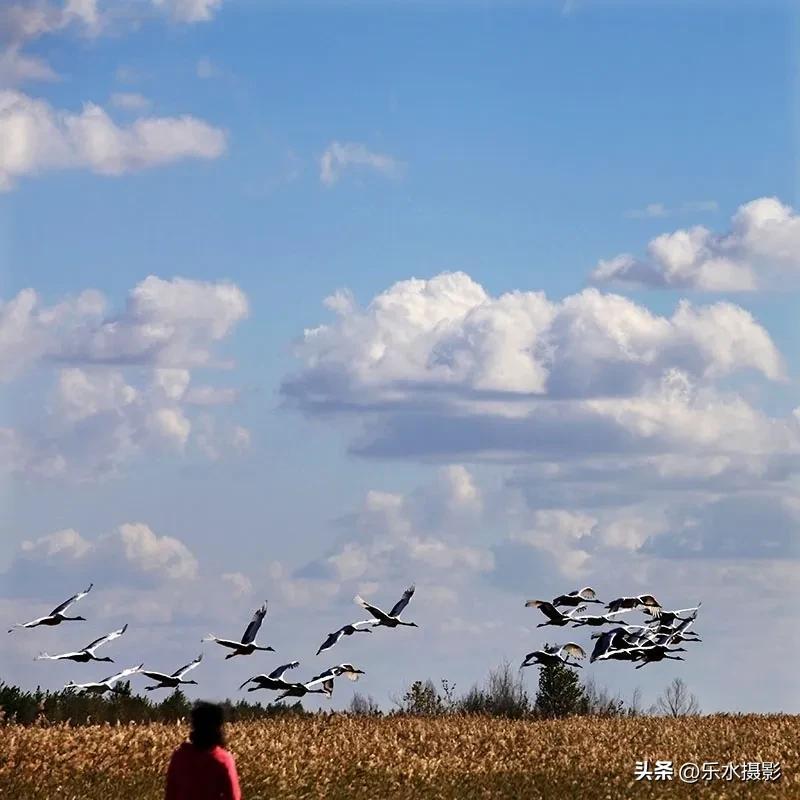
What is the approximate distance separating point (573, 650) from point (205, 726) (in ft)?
55.7

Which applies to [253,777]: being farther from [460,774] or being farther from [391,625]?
[391,625]

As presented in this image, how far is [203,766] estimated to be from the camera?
1444 cm

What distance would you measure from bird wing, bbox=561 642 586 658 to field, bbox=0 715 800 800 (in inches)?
61.7

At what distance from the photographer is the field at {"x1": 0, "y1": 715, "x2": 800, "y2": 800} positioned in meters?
23.9

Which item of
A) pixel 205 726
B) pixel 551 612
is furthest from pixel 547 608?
pixel 205 726

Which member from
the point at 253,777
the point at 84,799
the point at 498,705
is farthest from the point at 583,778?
the point at 498,705

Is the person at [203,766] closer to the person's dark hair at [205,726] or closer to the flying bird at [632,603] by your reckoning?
the person's dark hair at [205,726]

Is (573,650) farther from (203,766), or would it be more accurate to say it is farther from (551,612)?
(203,766)

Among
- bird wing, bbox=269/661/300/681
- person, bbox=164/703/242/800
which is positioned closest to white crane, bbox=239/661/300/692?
bird wing, bbox=269/661/300/681

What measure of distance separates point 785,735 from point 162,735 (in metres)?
12.7

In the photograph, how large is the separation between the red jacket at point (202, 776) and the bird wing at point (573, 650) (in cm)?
1652

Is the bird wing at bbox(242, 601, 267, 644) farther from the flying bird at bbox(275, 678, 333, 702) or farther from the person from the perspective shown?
the person

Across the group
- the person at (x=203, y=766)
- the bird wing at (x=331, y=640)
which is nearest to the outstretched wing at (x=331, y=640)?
the bird wing at (x=331, y=640)

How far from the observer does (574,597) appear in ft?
99.9
